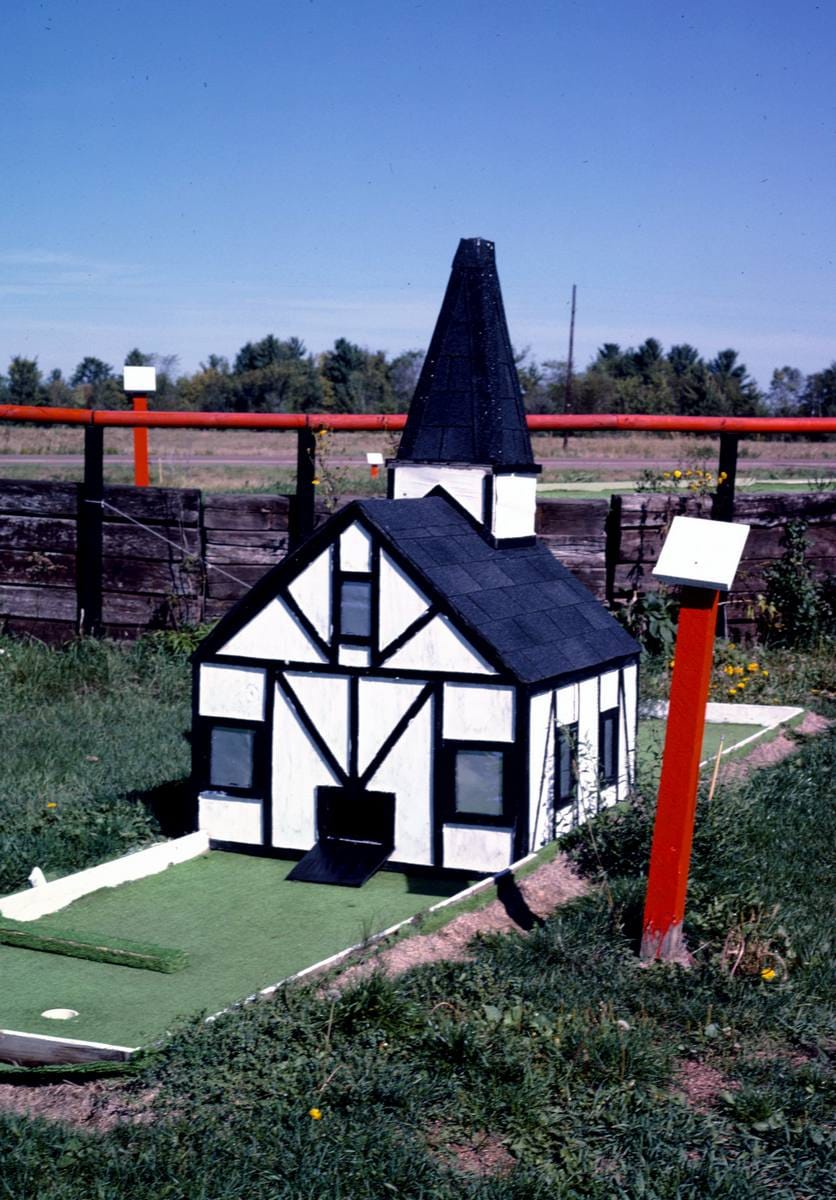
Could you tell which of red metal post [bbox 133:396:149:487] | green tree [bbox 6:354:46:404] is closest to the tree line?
green tree [bbox 6:354:46:404]

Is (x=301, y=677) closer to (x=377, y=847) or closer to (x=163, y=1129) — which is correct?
(x=377, y=847)

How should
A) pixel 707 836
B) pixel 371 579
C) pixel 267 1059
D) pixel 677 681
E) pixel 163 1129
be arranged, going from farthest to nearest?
pixel 371 579, pixel 707 836, pixel 677 681, pixel 267 1059, pixel 163 1129

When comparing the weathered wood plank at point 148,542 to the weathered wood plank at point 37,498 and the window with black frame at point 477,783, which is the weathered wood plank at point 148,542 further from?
the window with black frame at point 477,783

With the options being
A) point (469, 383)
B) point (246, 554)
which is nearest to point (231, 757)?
point (469, 383)

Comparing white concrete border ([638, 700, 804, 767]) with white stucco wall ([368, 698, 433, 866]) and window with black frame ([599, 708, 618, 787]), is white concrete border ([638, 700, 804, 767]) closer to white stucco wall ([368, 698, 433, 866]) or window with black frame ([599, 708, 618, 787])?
window with black frame ([599, 708, 618, 787])

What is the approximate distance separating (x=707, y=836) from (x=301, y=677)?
7.51ft

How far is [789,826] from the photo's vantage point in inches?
317

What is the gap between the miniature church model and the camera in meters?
7.41

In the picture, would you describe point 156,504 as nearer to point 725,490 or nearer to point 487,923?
point 725,490

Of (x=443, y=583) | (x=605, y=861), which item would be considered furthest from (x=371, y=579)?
(x=605, y=861)

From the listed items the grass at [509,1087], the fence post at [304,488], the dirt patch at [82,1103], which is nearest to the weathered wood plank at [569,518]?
the fence post at [304,488]

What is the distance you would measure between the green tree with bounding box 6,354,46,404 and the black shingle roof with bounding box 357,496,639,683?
60.6 m

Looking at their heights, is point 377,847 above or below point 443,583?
below

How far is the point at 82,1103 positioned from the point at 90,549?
8.40 m
